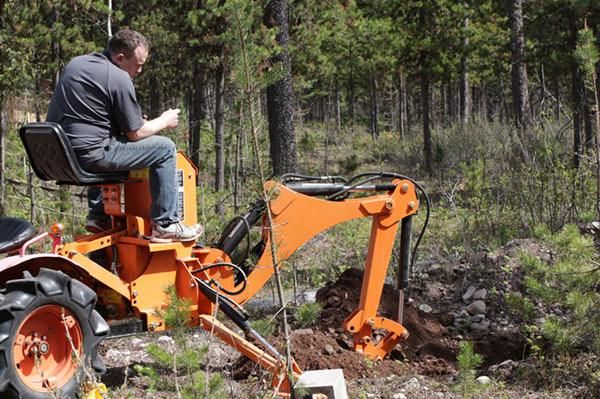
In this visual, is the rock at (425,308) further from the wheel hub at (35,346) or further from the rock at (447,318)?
the wheel hub at (35,346)

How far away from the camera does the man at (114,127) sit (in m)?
5.04

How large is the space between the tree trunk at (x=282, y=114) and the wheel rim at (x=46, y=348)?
8.22m

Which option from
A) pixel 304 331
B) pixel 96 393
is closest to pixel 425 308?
pixel 304 331

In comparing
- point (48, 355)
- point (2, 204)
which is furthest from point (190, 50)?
point (48, 355)

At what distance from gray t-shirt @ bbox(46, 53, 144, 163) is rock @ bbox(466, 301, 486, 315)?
4.44m

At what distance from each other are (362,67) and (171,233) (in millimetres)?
32203

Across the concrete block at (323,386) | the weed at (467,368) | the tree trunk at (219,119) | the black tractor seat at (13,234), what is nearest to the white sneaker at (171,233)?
the black tractor seat at (13,234)

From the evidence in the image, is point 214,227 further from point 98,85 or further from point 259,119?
point 259,119

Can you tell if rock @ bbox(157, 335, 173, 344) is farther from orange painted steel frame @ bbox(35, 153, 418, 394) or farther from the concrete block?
the concrete block

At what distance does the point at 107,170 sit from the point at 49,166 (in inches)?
14.7

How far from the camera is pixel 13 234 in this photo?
4945mm

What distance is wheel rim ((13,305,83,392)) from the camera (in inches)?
178

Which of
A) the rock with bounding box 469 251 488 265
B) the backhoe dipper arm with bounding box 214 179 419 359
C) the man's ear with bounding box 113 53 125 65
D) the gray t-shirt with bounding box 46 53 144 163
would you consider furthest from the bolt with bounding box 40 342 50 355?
the rock with bounding box 469 251 488 265

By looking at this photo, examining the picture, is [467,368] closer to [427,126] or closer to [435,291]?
[435,291]
